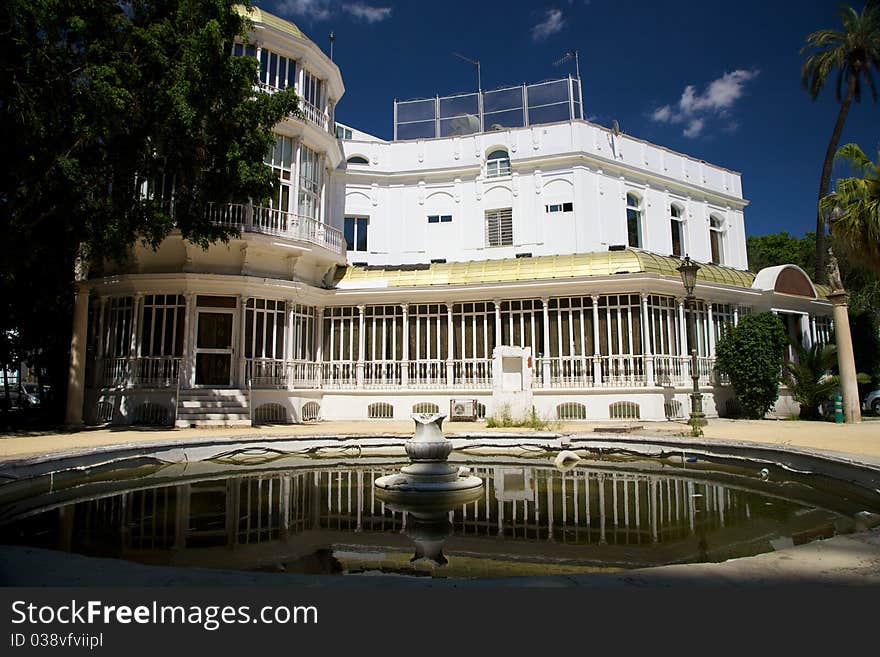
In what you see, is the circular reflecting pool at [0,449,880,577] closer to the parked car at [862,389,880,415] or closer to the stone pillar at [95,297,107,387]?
the stone pillar at [95,297,107,387]

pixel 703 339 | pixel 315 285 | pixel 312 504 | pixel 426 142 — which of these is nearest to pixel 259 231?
pixel 315 285

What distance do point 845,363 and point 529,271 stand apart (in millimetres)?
11331

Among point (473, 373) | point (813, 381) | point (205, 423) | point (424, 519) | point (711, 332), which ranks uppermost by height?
point (711, 332)

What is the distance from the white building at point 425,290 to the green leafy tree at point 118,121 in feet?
11.3

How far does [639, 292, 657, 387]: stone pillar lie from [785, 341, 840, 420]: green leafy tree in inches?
239

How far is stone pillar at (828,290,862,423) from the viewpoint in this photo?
1869 centimetres

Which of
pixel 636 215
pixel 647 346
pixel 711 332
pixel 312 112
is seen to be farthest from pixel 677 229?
pixel 312 112

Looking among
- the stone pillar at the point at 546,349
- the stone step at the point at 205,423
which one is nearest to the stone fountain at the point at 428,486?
the stone step at the point at 205,423

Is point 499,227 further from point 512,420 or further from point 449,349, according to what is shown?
point 512,420

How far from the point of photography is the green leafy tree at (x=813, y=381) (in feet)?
67.9

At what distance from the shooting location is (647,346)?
20.0 meters

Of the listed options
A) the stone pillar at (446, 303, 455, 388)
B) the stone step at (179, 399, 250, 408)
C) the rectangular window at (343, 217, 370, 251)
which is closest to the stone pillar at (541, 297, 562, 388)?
the stone pillar at (446, 303, 455, 388)

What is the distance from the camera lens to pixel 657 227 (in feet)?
88.4

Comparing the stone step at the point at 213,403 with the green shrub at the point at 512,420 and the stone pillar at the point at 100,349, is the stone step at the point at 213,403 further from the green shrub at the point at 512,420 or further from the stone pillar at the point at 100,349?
the green shrub at the point at 512,420
